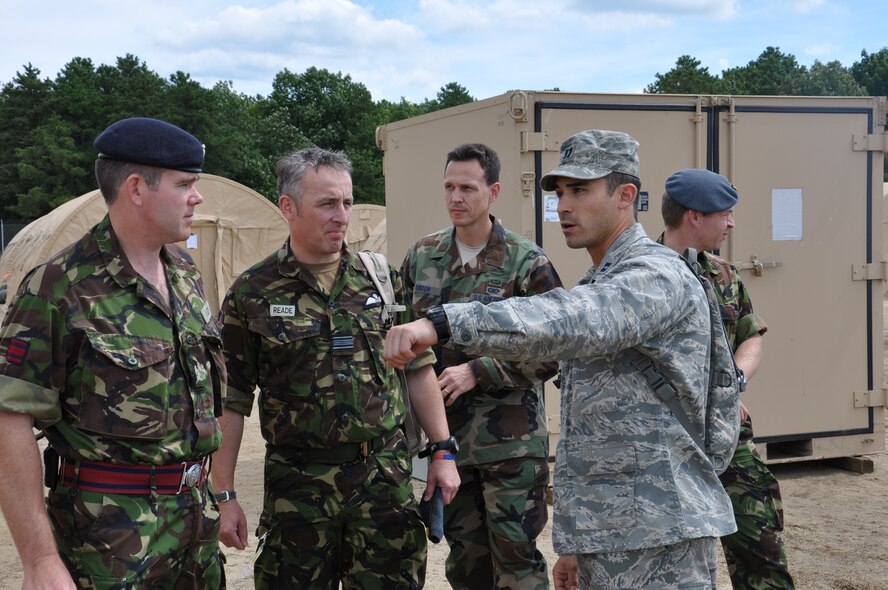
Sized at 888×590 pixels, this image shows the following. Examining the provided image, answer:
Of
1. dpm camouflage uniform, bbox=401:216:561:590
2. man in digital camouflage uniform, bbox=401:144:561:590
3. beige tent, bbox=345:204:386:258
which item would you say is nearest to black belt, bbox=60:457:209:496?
man in digital camouflage uniform, bbox=401:144:561:590

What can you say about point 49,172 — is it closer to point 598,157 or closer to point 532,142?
point 532,142

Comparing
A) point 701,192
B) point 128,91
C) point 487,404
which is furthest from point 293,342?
point 128,91

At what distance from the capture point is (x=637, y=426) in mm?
2334

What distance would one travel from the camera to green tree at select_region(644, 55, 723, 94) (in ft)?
144

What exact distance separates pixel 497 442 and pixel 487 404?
0.56ft

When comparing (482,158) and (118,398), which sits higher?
(482,158)

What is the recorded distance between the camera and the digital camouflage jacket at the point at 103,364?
7.88 feet

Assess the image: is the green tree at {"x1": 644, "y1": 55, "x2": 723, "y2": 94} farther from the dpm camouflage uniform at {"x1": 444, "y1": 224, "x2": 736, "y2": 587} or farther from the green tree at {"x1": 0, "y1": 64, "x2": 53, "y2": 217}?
the dpm camouflage uniform at {"x1": 444, "y1": 224, "x2": 736, "y2": 587}

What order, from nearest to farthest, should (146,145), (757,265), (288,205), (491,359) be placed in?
(146,145) < (288,205) < (491,359) < (757,265)

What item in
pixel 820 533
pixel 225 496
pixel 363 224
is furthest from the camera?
pixel 363 224

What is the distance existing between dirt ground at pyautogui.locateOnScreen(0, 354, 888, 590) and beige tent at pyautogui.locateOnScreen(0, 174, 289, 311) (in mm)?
7945

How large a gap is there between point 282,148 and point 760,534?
109ft

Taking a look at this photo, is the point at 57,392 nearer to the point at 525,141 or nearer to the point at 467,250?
the point at 467,250

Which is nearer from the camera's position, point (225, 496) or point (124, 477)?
point (124, 477)
